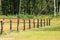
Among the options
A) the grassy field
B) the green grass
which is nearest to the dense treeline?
the grassy field

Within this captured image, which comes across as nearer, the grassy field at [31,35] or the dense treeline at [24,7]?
the grassy field at [31,35]

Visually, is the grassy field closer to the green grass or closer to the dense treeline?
the green grass

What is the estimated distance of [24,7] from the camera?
86.8 metres

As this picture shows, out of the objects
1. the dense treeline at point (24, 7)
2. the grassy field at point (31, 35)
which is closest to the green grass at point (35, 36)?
the grassy field at point (31, 35)

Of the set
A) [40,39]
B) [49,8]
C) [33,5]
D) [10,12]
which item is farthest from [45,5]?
[40,39]

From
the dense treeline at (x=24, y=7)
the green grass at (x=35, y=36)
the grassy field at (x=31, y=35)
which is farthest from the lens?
the dense treeline at (x=24, y=7)

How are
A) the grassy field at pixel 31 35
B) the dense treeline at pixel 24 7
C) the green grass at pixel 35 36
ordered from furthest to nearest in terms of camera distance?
1. the dense treeline at pixel 24 7
2. the grassy field at pixel 31 35
3. the green grass at pixel 35 36

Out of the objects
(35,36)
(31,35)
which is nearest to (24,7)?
(31,35)

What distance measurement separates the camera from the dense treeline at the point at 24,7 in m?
83.6

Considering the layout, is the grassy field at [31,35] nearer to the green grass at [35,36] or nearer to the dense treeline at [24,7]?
the green grass at [35,36]

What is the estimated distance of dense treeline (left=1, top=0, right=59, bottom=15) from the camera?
83625 mm

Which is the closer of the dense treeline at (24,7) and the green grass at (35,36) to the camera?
the green grass at (35,36)

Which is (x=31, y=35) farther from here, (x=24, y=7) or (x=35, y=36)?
(x=24, y=7)

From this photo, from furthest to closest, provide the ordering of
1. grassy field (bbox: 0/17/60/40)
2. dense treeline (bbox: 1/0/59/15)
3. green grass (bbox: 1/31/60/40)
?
dense treeline (bbox: 1/0/59/15)
grassy field (bbox: 0/17/60/40)
green grass (bbox: 1/31/60/40)
